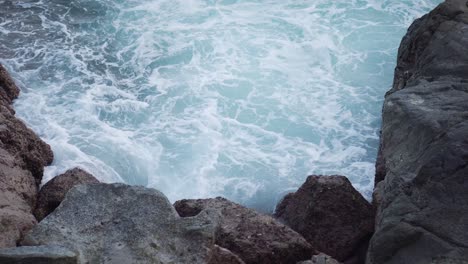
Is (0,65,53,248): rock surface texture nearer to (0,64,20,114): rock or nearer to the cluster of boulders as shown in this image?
the cluster of boulders

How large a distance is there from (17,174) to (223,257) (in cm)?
292

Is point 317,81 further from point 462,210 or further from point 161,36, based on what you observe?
point 462,210

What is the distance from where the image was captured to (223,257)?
439cm

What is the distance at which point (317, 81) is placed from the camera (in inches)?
398

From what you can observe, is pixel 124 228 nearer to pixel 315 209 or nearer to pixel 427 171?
pixel 315 209

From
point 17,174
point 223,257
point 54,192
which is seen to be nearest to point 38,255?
point 223,257

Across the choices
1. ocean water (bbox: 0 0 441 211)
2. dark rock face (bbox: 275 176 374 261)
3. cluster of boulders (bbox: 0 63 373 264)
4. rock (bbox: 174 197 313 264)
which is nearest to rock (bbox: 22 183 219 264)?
cluster of boulders (bbox: 0 63 373 264)

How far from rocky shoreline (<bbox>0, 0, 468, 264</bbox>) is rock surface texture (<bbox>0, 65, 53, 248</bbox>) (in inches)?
0.6

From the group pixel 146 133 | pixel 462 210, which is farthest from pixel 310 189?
pixel 146 133

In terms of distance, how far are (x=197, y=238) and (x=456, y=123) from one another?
8.36 ft

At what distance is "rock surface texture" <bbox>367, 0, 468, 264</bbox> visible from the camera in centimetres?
365

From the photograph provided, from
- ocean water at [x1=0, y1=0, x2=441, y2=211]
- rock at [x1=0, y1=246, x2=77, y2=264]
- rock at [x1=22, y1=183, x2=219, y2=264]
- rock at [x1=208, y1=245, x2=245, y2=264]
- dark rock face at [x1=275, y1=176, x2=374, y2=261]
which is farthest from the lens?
ocean water at [x1=0, y1=0, x2=441, y2=211]

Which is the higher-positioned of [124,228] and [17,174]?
[124,228]

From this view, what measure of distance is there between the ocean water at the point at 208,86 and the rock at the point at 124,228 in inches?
103
